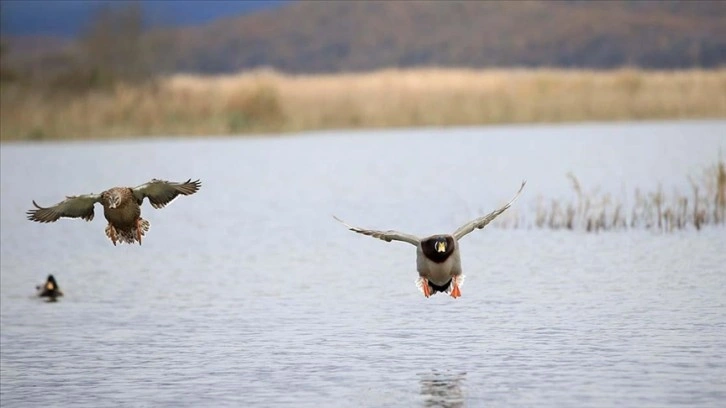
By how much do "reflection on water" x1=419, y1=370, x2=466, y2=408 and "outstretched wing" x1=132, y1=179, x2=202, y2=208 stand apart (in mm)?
2699

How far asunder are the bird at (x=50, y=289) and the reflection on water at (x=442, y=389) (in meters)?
7.50

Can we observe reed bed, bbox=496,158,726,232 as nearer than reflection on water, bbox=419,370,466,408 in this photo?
No

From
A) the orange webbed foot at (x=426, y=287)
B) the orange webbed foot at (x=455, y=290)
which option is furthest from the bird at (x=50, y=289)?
the orange webbed foot at (x=455, y=290)

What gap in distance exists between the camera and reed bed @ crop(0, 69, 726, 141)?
148 feet

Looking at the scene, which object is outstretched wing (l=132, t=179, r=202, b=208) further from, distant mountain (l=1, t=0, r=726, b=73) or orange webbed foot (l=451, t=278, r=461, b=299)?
distant mountain (l=1, t=0, r=726, b=73)

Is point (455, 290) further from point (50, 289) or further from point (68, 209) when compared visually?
point (50, 289)

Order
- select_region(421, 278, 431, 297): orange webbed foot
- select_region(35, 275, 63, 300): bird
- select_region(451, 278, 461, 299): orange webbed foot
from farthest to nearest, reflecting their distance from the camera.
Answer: select_region(35, 275, 63, 300): bird
select_region(421, 278, 431, 297): orange webbed foot
select_region(451, 278, 461, 299): orange webbed foot

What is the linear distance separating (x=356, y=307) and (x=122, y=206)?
5.71 m

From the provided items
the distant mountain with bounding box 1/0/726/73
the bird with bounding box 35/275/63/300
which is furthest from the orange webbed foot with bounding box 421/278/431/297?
the distant mountain with bounding box 1/0/726/73

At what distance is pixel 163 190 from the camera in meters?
14.1

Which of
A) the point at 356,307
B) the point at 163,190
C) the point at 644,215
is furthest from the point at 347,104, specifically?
the point at 163,190

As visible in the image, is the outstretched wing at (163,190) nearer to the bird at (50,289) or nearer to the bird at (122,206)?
the bird at (122,206)

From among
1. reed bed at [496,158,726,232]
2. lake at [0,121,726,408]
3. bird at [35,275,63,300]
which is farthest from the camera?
reed bed at [496,158,726,232]

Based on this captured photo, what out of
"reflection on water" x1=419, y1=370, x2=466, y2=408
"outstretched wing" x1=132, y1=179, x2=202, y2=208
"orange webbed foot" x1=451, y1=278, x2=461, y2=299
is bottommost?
"reflection on water" x1=419, y1=370, x2=466, y2=408
